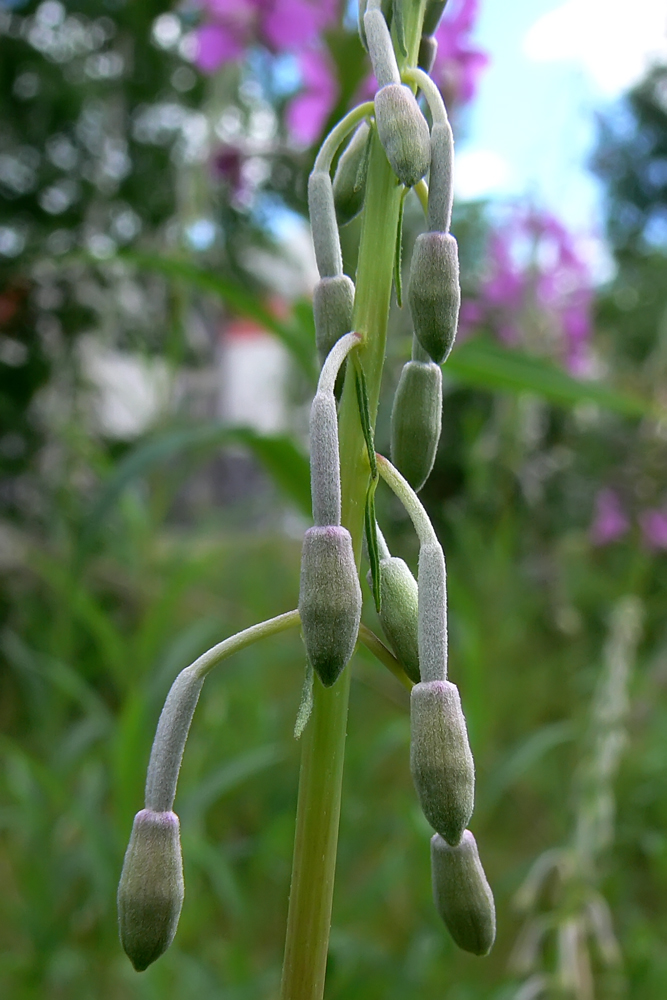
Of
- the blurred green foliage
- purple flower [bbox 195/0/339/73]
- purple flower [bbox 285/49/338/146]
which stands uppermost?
purple flower [bbox 195/0/339/73]

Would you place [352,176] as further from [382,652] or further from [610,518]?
[610,518]

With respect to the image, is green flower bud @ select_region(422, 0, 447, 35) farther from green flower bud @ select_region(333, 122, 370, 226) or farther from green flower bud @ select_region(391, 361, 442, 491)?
green flower bud @ select_region(391, 361, 442, 491)

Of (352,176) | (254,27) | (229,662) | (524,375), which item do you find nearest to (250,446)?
(524,375)

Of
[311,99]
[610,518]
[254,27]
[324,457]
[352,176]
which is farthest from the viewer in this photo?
[610,518]

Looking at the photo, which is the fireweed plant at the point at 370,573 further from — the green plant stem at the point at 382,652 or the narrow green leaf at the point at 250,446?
the narrow green leaf at the point at 250,446

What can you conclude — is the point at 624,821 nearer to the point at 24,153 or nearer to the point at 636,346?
the point at 24,153

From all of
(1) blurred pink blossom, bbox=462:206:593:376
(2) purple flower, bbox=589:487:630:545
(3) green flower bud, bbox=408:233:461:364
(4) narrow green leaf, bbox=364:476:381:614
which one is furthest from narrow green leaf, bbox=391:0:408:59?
(2) purple flower, bbox=589:487:630:545
